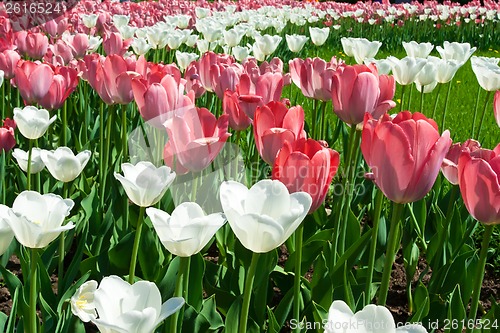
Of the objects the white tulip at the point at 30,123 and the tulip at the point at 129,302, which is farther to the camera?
the white tulip at the point at 30,123

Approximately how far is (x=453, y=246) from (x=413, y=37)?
8.38m

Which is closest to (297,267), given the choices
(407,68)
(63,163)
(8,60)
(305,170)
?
(305,170)

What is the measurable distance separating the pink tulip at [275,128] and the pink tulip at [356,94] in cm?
26

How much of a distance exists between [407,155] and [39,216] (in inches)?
27.3

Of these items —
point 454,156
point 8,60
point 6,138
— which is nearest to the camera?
point 454,156

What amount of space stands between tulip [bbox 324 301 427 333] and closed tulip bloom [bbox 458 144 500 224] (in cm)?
46

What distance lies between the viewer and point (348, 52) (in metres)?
3.49

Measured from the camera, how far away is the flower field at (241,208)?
1122 millimetres

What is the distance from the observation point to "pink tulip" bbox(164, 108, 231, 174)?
1551mm

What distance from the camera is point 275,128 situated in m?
1.51

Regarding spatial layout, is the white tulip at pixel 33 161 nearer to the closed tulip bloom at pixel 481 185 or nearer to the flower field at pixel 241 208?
the flower field at pixel 241 208

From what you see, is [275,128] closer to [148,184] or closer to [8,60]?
[148,184]

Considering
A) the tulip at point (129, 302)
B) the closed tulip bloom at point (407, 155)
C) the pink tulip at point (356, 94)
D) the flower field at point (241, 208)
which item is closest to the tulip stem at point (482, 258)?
the flower field at point (241, 208)

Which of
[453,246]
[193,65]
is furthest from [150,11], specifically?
[453,246]
